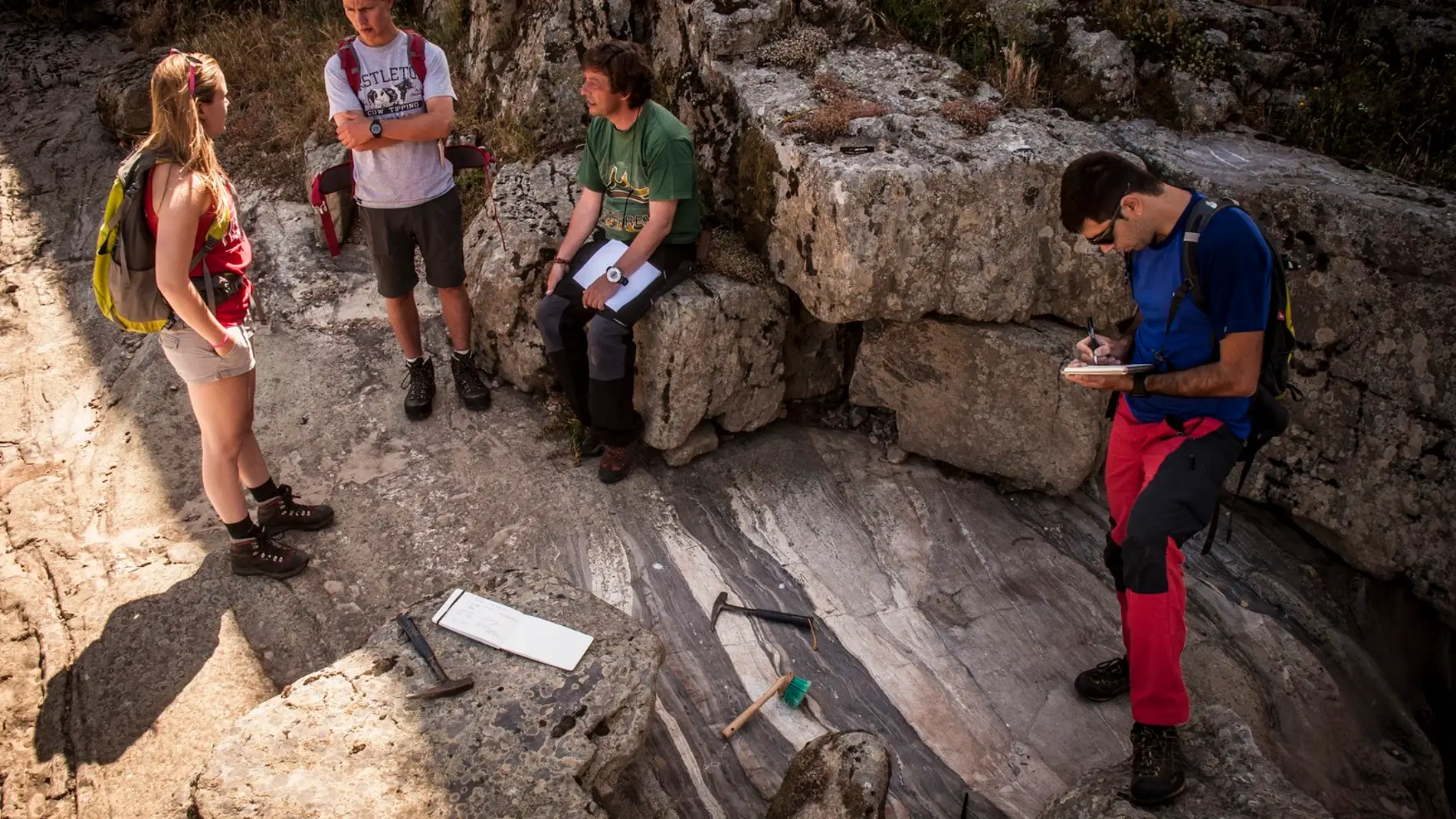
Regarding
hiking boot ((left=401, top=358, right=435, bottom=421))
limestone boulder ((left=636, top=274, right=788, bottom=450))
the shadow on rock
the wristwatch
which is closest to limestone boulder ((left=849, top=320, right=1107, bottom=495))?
limestone boulder ((left=636, top=274, right=788, bottom=450))

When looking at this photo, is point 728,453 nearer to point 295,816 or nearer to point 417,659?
point 417,659

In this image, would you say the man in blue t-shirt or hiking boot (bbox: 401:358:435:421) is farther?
hiking boot (bbox: 401:358:435:421)

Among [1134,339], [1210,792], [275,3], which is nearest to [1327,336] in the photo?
[1134,339]

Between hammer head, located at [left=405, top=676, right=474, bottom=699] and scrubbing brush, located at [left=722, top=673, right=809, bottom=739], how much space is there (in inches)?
49.6

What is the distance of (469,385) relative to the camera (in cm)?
593

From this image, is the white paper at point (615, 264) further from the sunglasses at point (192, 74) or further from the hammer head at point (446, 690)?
the hammer head at point (446, 690)

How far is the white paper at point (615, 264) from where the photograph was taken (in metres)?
5.00

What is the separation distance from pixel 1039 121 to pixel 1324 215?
153 cm

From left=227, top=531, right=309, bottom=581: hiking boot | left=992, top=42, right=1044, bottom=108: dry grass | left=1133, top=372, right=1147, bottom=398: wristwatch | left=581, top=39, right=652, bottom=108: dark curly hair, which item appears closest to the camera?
left=1133, top=372, right=1147, bottom=398: wristwatch

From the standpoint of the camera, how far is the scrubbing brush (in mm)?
4340

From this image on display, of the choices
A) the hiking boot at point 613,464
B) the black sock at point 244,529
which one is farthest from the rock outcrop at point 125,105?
the hiking boot at point 613,464

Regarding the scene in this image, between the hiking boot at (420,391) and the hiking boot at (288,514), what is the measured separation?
34.7 inches

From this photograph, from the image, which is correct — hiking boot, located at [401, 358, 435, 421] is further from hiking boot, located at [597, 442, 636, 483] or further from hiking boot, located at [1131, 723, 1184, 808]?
hiking boot, located at [1131, 723, 1184, 808]

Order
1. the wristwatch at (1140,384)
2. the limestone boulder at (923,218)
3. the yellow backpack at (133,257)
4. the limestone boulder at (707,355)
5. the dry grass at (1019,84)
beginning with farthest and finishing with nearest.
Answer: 1. the dry grass at (1019,84)
2. the limestone boulder at (707,355)
3. the limestone boulder at (923,218)
4. the yellow backpack at (133,257)
5. the wristwatch at (1140,384)
